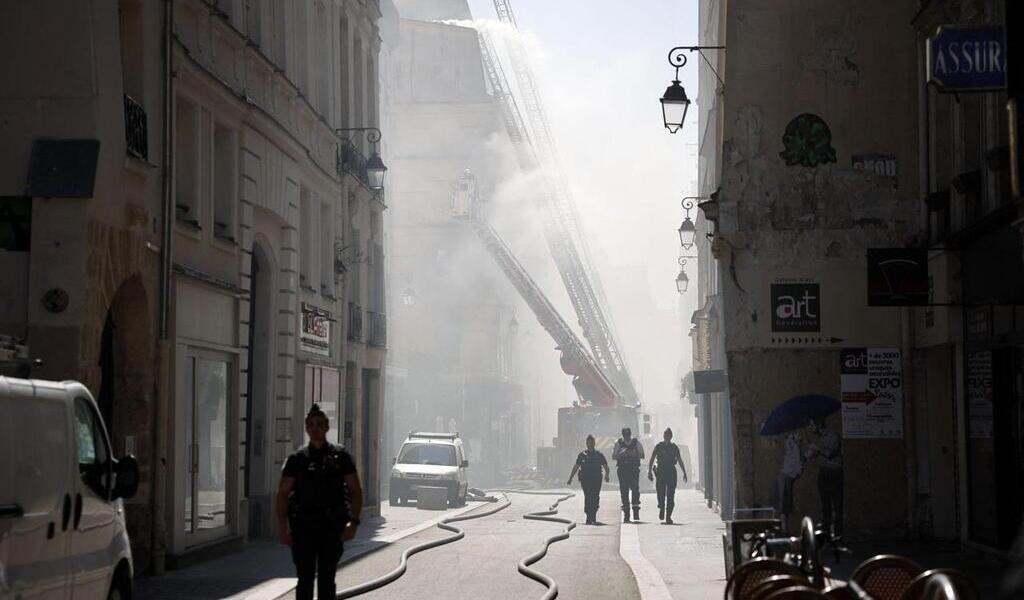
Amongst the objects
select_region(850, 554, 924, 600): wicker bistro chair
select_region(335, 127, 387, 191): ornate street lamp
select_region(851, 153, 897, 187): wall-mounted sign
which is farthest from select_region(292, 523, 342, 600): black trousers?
select_region(335, 127, 387, 191): ornate street lamp

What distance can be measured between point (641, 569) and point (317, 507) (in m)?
8.49

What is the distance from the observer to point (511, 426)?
8500 centimetres

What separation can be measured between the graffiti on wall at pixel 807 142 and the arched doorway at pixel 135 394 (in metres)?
9.81

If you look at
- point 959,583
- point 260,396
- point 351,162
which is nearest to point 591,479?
point 351,162

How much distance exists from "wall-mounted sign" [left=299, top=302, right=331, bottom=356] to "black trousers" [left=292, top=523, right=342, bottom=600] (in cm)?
1639

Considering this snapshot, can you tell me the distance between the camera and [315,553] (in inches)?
453

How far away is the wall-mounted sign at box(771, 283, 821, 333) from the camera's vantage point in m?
23.4

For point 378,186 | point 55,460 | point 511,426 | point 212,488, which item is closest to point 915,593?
point 55,460

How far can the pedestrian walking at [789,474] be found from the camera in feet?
72.3

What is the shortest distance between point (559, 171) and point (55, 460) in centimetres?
7910

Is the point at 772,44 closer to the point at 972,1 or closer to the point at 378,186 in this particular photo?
the point at 972,1

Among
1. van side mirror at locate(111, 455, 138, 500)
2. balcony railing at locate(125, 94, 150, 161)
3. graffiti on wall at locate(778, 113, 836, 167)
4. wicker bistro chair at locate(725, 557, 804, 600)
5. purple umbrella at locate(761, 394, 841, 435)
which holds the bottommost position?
wicker bistro chair at locate(725, 557, 804, 600)

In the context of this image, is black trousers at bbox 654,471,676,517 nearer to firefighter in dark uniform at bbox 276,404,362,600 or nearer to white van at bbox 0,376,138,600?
firefighter in dark uniform at bbox 276,404,362,600

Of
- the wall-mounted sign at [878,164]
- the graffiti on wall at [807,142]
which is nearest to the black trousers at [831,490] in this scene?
the wall-mounted sign at [878,164]
